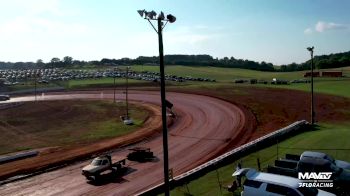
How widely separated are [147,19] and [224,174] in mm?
14868

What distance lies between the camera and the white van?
19.4 metres

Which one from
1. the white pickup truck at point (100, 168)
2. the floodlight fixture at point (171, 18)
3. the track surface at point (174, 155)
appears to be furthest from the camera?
the white pickup truck at point (100, 168)

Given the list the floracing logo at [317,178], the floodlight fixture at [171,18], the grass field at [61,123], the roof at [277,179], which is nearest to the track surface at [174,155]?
the grass field at [61,123]

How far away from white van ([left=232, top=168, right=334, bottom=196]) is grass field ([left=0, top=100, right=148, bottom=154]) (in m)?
28.1

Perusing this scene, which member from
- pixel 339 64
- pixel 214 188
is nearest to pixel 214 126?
pixel 214 188

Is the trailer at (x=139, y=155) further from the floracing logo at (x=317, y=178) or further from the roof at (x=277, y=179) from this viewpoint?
the roof at (x=277, y=179)

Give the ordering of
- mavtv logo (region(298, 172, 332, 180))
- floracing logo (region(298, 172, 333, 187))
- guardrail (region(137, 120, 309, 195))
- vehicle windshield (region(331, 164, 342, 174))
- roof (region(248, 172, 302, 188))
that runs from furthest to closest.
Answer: guardrail (region(137, 120, 309, 195)) < vehicle windshield (region(331, 164, 342, 174)) < mavtv logo (region(298, 172, 332, 180)) < floracing logo (region(298, 172, 333, 187)) < roof (region(248, 172, 302, 188))

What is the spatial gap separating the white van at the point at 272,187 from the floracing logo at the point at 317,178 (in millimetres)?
2320

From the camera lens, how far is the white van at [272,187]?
765 inches

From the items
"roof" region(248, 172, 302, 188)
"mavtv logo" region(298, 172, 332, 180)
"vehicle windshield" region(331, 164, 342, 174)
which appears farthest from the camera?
"vehicle windshield" region(331, 164, 342, 174)

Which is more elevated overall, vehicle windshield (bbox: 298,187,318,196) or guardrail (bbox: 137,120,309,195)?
vehicle windshield (bbox: 298,187,318,196)

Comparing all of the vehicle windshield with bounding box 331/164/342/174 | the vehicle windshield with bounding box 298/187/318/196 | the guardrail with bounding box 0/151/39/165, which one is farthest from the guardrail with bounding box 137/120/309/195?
the guardrail with bounding box 0/151/39/165

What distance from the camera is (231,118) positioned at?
5431 cm

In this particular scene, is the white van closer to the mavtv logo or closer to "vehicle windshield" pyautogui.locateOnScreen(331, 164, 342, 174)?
the mavtv logo
